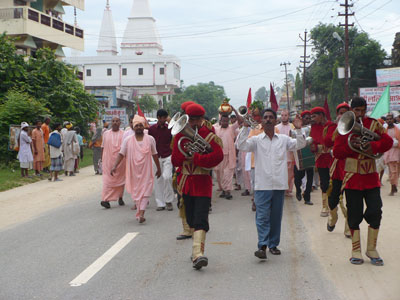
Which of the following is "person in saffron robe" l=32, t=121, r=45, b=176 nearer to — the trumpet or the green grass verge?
the green grass verge

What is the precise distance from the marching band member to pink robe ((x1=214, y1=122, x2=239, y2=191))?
5.87m

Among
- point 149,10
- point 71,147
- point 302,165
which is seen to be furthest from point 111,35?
point 302,165

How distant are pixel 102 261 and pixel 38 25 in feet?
101

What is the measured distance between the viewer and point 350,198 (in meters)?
6.22

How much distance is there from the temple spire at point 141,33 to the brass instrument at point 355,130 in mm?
107181

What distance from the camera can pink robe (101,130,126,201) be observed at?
34.7 ft

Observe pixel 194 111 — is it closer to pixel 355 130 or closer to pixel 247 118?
pixel 247 118

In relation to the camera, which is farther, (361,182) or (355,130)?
(361,182)

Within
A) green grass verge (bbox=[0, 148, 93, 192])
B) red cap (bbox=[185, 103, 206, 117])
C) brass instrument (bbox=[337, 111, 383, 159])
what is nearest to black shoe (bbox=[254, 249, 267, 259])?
brass instrument (bbox=[337, 111, 383, 159])

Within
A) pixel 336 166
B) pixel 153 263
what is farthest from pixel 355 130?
pixel 153 263

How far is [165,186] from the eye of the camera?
34.1 feet

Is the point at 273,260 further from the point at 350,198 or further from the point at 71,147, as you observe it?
the point at 71,147

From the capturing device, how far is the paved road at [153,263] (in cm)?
517

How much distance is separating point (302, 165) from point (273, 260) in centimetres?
458
